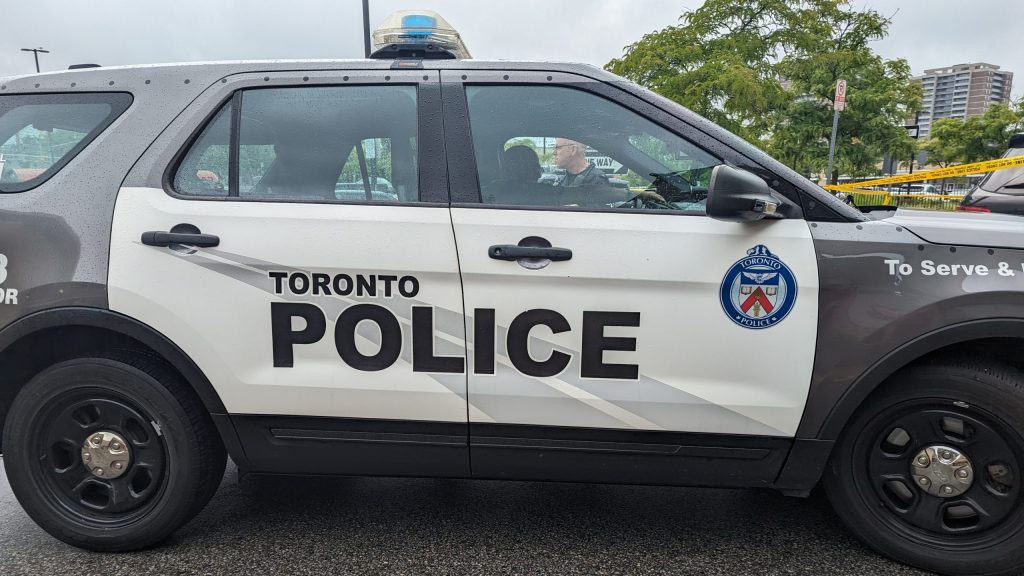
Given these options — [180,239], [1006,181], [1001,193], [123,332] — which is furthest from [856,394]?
[1006,181]

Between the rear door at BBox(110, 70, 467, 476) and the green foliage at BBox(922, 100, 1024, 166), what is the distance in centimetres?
3299

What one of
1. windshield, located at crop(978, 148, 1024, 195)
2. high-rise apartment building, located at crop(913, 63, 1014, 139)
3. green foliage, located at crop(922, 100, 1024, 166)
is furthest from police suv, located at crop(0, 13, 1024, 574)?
high-rise apartment building, located at crop(913, 63, 1014, 139)

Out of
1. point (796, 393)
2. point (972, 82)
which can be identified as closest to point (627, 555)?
point (796, 393)

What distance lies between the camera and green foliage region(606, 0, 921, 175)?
11.9m

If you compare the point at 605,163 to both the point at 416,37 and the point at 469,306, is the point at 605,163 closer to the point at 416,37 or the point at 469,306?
the point at 469,306

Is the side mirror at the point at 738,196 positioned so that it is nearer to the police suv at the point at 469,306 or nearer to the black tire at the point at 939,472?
the police suv at the point at 469,306

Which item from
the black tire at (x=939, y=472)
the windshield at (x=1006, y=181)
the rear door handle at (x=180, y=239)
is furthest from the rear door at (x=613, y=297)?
the windshield at (x=1006, y=181)

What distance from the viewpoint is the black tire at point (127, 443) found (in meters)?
2.44

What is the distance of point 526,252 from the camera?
89.4 inches

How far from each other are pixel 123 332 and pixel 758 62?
1344 centimetres

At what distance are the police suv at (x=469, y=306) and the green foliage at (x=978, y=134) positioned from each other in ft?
105

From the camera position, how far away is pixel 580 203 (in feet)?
7.75

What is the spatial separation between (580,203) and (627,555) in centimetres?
136

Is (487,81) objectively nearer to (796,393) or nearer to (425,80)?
(425,80)
